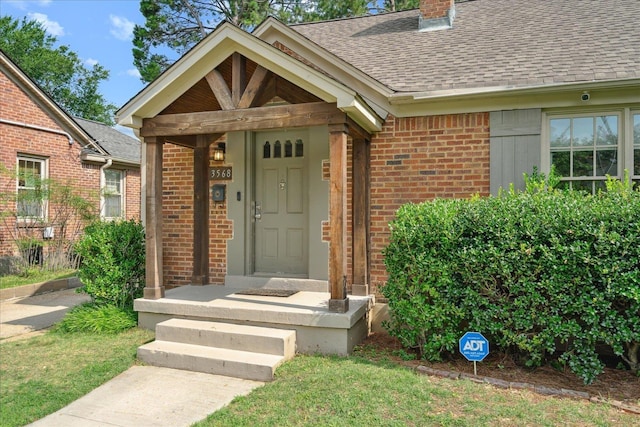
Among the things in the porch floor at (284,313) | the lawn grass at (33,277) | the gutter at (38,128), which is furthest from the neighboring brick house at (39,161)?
the porch floor at (284,313)

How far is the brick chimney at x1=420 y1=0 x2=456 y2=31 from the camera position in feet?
24.6

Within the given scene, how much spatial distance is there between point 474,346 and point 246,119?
3355mm

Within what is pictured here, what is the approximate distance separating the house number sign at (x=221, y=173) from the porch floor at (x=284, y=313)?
5.60 feet

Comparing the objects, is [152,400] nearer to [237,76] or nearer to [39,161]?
[237,76]

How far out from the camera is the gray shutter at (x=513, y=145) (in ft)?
17.4

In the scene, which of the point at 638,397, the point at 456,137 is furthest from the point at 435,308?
the point at 456,137

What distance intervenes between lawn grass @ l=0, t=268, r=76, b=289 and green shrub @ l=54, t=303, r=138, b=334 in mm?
3921

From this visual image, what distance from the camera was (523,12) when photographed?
743 centimetres

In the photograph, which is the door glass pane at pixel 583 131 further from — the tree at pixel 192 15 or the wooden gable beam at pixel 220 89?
the tree at pixel 192 15

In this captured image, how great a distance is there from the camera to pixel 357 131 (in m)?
5.29

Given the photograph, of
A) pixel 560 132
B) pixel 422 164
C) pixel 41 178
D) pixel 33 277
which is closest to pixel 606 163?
pixel 560 132

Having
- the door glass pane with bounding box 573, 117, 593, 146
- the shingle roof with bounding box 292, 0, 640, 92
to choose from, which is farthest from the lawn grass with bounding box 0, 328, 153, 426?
the door glass pane with bounding box 573, 117, 593, 146

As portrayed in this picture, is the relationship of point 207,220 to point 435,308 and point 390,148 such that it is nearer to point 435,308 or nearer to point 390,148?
point 390,148

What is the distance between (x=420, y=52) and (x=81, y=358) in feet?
20.1
